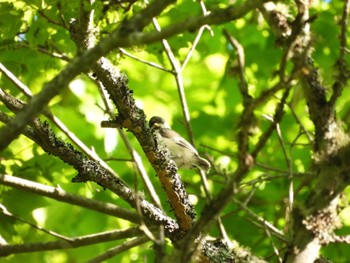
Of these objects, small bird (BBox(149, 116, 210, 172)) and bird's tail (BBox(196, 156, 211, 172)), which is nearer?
bird's tail (BBox(196, 156, 211, 172))

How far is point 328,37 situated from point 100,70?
12.9 ft

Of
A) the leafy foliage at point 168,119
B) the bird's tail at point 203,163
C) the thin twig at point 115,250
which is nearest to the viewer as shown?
the thin twig at point 115,250

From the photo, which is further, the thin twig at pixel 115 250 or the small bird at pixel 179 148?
the small bird at pixel 179 148

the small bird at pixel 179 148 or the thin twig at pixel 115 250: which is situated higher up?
the small bird at pixel 179 148

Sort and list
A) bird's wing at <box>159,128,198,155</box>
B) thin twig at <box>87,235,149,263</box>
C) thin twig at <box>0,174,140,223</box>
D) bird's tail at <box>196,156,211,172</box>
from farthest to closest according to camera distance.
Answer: bird's wing at <box>159,128,198,155</box>, bird's tail at <box>196,156,211,172</box>, thin twig at <box>87,235,149,263</box>, thin twig at <box>0,174,140,223</box>


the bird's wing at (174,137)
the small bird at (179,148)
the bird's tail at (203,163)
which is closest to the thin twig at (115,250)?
the bird's tail at (203,163)

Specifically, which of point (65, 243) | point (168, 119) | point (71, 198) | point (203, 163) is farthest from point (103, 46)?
point (168, 119)

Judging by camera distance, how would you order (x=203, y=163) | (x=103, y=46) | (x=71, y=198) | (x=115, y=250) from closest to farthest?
(x=103, y=46) < (x=71, y=198) < (x=115, y=250) < (x=203, y=163)

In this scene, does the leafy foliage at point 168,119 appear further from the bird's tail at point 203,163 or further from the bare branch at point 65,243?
the bare branch at point 65,243

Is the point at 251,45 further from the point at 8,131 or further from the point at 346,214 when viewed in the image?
the point at 8,131

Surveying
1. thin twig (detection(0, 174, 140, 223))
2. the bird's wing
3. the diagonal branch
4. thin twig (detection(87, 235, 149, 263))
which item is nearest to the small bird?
the bird's wing

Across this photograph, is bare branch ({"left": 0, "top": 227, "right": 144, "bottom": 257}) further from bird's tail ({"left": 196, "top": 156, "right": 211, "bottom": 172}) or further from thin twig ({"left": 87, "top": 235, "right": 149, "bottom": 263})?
bird's tail ({"left": 196, "top": 156, "right": 211, "bottom": 172})

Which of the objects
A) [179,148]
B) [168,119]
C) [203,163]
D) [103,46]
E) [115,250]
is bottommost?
[103,46]

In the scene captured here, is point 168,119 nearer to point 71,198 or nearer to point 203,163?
point 203,163
